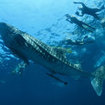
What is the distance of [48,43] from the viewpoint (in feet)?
77.9

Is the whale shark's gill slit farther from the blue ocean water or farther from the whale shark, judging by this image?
the blue ocean water

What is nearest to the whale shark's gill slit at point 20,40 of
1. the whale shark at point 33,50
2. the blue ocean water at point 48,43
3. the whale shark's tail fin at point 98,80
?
the whale shark at point 33,50

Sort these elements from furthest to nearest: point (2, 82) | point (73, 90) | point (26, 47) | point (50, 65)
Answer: point (73, 90) → point (2, 82) → point (50, 65) → point (26, 47)

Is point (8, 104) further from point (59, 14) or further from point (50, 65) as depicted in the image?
point (50, 65)

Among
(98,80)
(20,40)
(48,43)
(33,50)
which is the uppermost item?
(20,40)

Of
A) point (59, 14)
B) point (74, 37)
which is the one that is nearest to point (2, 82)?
point (74, 37)

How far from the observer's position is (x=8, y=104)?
207 ft

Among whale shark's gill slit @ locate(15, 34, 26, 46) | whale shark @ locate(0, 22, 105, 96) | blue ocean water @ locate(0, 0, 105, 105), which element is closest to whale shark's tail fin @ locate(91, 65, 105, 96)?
whale shark @ locate(0, 22, 105, 96)

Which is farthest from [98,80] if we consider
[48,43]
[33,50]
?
[48,43]

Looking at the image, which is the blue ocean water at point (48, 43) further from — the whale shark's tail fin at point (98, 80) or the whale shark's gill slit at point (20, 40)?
the whale shark's gill slit at point (20, 40)

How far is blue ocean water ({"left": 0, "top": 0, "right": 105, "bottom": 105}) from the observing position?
56.1ft

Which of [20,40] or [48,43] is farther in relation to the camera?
[48,43]

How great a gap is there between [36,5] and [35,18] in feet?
5.67

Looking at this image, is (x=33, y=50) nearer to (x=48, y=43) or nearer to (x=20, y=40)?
(x=20, y=40)
